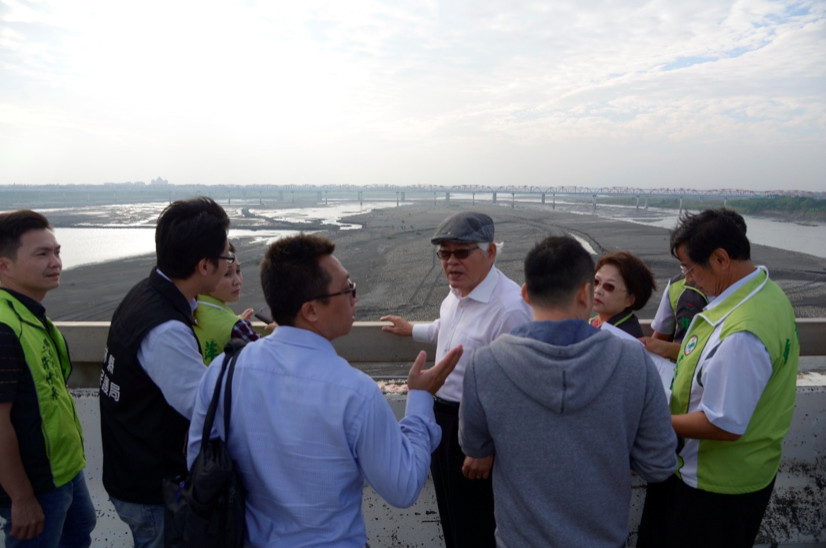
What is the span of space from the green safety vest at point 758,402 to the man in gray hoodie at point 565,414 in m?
0.53

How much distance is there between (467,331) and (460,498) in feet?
2.53

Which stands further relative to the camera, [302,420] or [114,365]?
[114,365]

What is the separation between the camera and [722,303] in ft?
6.91

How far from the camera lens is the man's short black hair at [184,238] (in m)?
1.95

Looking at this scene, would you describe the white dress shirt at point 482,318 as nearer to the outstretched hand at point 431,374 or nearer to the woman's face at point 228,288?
the outstretched hand at point 431,374

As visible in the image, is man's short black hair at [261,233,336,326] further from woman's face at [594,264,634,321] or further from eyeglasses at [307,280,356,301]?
woman's face at [594,264,634,321]

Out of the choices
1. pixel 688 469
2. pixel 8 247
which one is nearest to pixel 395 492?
pixel 688 469

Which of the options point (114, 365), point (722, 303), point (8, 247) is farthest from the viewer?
point (8, 247)

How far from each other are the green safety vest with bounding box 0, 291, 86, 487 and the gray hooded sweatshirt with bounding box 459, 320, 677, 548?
5.60 feet

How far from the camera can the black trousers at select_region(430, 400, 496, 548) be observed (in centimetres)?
238

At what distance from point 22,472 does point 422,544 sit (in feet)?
6.32

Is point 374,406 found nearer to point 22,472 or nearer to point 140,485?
point 140,485

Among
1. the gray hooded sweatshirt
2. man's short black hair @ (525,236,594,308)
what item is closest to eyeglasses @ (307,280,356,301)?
the gray hooded sweatshirt

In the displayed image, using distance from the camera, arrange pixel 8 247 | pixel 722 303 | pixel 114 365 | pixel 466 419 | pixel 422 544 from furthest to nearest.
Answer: pixel 422 544 → pixel 8 247 → pixel 722 303 → pixel 114 365 → pixel 466 419
